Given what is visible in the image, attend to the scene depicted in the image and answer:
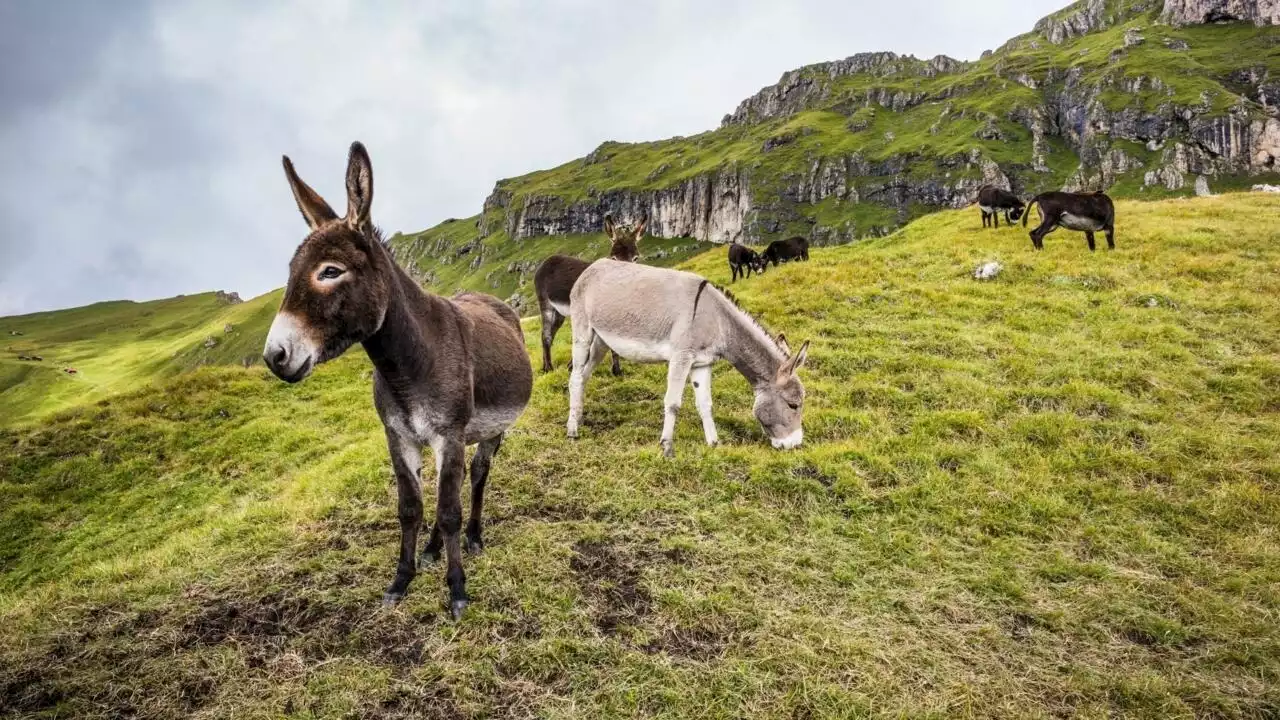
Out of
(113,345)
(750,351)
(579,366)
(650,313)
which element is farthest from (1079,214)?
(113,345)

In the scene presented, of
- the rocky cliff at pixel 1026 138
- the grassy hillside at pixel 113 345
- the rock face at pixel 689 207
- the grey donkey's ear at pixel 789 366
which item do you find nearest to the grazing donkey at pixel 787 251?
the grey donkey's ear at pixel 789 366

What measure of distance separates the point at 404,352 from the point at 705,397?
5607 mm

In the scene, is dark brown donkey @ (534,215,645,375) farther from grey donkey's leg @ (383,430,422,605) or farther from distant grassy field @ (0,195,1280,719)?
grey donkey's leg @ (383,430,422,605)

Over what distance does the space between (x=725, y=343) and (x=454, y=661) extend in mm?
6405

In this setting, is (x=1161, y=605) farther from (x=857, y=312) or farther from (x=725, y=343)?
(x=857, y=312)

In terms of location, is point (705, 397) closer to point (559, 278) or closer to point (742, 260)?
point (559, 278)

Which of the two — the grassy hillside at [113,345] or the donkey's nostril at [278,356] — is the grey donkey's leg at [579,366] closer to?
the donkey's nostril at [278,356]

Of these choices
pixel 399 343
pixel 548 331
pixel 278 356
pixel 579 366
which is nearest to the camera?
pixel 278 356

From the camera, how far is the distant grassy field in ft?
14.4

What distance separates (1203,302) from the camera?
14656 millimetres

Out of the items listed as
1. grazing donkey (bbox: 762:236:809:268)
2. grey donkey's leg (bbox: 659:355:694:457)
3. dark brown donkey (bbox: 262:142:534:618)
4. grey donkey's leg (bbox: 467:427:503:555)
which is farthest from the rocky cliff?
dark brown donkey (bbox: 262:142:534:618)

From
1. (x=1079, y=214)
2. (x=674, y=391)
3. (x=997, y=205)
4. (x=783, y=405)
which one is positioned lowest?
(x=783, y=405)

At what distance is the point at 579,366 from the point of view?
10.8m

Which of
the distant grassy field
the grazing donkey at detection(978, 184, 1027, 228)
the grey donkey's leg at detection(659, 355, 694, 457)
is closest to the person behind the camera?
the distant grassy field
